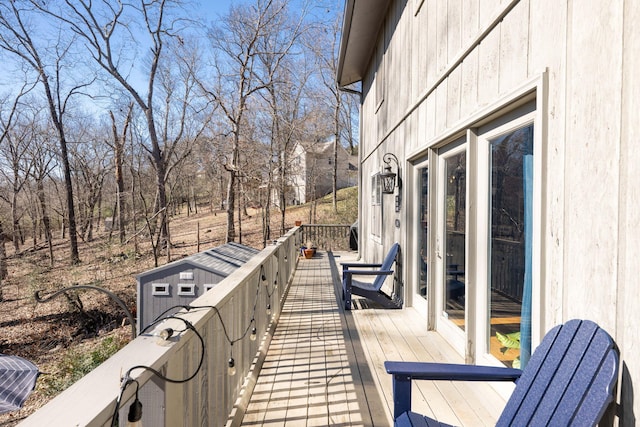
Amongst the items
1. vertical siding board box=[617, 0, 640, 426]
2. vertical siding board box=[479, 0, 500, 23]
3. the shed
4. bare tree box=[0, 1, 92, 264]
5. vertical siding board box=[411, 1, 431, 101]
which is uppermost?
bare tree box=[0, 1, 92, 264]

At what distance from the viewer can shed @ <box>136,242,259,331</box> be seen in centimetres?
749

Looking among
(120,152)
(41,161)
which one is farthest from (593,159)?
(41,161)

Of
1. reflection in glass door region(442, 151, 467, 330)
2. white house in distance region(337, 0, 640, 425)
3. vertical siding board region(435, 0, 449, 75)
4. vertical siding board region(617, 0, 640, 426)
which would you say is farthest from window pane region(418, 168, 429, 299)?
vertical siding board region(617, 0, 640, 426)

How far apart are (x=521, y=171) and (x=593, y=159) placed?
81 cm

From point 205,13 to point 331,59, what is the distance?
22.8ft

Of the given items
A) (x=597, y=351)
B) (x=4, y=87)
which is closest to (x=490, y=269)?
(x=597, y=351)

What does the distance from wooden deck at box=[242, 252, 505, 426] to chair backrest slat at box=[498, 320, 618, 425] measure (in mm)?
818

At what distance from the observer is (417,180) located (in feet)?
15.1

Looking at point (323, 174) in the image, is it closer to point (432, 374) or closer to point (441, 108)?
point (441, 108)

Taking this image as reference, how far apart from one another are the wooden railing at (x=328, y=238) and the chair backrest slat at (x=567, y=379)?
11190 mm

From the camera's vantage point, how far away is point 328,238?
43.6 feet

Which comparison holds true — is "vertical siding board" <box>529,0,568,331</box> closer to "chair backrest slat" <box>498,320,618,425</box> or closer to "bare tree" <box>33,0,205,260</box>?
"chair backrest slat" <box>498,320,618,425</box>

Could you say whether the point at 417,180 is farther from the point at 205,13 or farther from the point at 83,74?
the point at 83,74

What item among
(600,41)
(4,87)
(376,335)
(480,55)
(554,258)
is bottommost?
(376,335)
